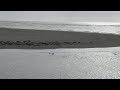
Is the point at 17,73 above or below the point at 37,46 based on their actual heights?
above

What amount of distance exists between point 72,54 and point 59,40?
363cm

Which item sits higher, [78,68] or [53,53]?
[78,68]


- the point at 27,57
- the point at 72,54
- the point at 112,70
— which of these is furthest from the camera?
the point at 72,54

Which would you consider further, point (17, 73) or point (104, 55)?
point (104, 55)
